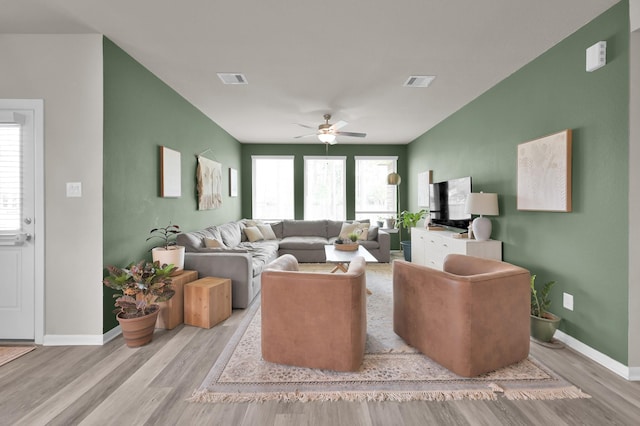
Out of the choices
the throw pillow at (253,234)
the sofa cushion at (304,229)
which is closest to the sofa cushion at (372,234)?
the sofa cushion at (304,229)

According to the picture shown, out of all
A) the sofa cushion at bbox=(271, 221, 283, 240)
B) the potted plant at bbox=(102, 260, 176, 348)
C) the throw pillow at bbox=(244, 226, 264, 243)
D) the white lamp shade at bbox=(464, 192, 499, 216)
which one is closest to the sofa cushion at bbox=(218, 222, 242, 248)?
the throw pillow at bbox=(244, 226, 264, 243)

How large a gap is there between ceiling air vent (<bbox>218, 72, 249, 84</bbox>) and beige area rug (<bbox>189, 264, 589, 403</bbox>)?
2779 mm

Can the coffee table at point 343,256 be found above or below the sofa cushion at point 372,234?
below

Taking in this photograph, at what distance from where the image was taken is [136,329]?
8.27 ft

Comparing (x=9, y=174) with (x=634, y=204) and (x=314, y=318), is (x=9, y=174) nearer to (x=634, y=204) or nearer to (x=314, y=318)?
(x=314, y=318)

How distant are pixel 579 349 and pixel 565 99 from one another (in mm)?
2115

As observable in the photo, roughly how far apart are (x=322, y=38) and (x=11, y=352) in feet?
12.0

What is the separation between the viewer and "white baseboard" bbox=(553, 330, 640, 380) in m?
2.09

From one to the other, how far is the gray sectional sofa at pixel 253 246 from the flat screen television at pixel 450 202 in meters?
1.21

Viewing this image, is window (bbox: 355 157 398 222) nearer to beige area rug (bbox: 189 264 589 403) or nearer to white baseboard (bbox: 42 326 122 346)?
beige area rug (bbox: 189 264 589 403)

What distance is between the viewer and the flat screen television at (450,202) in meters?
4.32

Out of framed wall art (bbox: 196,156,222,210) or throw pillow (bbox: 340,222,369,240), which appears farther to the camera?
throw pillow (bbox: 340,222,369,240)

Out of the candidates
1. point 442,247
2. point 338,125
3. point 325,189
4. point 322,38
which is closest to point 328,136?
point 338,125

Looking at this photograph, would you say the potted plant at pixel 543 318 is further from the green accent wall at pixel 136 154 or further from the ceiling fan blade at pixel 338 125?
the green accent wall at pixel 136 154
